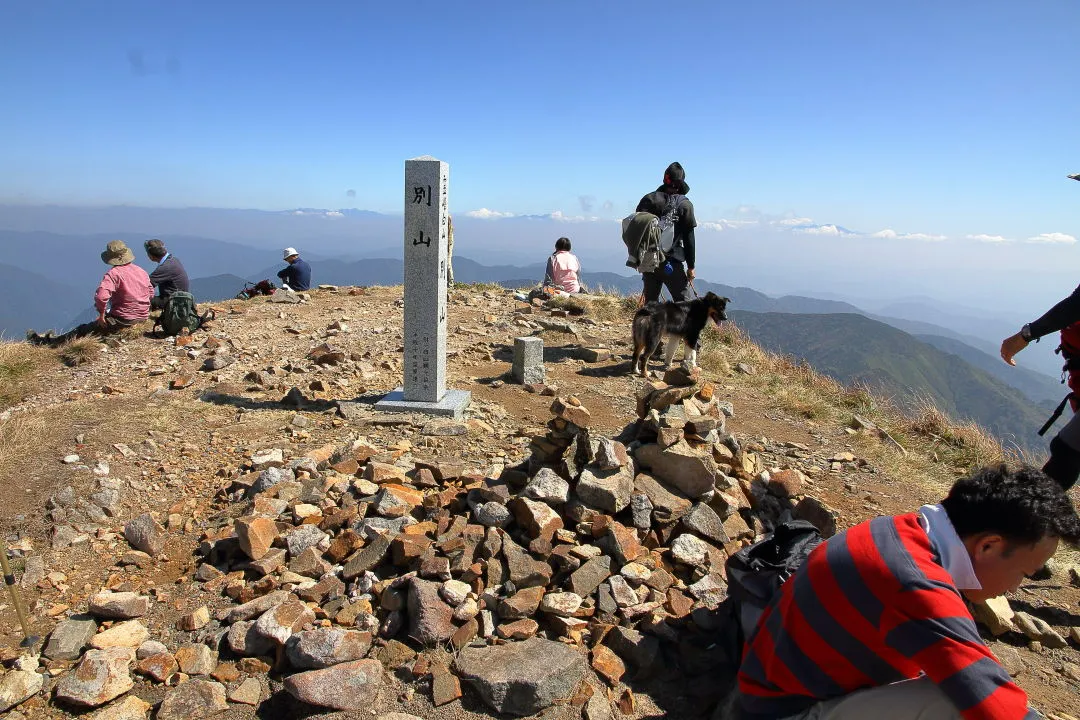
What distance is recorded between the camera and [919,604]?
1.83 meters

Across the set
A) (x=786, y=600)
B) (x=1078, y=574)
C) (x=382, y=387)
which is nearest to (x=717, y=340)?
(x=382, y=387)

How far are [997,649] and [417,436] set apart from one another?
4.89 metres

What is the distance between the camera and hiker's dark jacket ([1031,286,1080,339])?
12.4 feet

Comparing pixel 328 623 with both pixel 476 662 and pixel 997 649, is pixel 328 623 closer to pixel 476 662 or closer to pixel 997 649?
pixel 476 662

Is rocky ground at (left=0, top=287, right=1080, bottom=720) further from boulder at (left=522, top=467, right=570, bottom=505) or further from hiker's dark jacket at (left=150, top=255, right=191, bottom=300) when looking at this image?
hiker's dark jacket at (left=150, top=255, right=191, bottom=300)

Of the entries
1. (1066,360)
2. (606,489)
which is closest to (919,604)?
(606,489)

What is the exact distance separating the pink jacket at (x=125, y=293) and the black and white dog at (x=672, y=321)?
815 cm

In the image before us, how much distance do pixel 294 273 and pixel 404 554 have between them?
37.4ft

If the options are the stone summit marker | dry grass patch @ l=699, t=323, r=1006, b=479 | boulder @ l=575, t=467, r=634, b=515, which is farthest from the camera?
dry grass patch @ l=699, t=323, r=1006, b=479

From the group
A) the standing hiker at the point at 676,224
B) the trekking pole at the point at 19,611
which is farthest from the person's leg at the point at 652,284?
the trekking pole at the point at 19,611

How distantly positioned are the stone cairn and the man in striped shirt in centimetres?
123

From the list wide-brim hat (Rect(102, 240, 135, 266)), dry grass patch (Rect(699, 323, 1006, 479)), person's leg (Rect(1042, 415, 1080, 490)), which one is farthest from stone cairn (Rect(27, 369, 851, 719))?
wide-brim hat (Rect(102, 240, 135, 266))

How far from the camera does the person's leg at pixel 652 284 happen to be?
891cm

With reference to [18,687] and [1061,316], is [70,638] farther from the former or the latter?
[1061,316]
